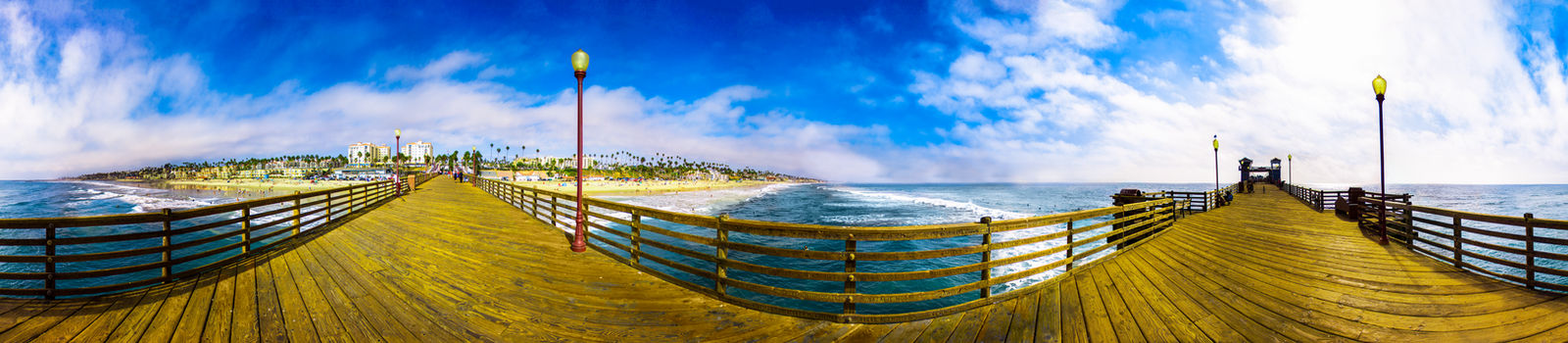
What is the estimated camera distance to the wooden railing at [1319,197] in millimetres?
17447

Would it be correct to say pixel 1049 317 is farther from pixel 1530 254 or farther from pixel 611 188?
pixel 611 188

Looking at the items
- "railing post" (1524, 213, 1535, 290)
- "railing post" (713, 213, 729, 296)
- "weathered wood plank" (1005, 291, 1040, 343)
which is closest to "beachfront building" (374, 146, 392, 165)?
"railing post" (713, 213, 729, 296)

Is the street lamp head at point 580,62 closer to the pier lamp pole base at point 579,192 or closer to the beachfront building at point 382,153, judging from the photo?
the pier lamp pole base at point 579,192

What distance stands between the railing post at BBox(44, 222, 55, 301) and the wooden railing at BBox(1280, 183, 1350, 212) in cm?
2452

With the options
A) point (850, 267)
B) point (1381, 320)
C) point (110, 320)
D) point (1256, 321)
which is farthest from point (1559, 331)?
point (110, 320)

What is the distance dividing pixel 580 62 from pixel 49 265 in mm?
5773

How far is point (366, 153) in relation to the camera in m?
184

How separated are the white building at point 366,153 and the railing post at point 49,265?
729 feet

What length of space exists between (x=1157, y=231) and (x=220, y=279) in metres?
15.1

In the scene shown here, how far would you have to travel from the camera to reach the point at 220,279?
5.59 m

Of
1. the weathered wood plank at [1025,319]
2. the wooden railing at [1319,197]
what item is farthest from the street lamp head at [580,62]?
the wooden railing at [1319,197]

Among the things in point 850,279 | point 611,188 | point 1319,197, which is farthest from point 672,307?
point 611,188

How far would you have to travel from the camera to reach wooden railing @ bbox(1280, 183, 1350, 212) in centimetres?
1745

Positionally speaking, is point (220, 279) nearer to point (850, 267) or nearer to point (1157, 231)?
point (850, 267)
